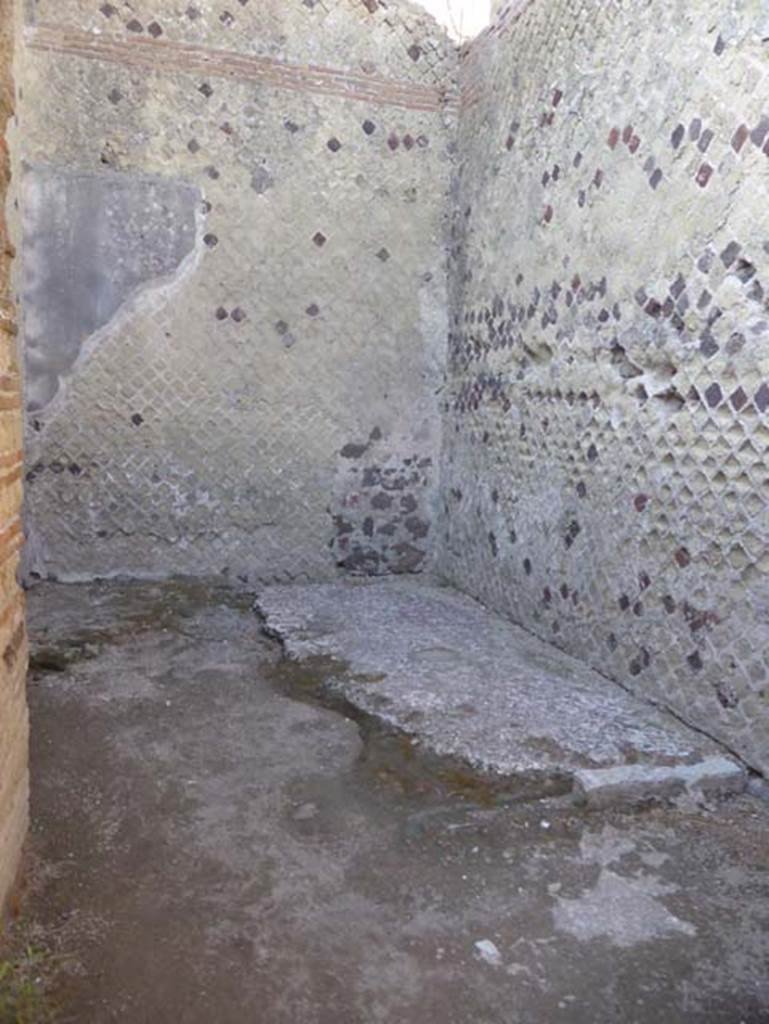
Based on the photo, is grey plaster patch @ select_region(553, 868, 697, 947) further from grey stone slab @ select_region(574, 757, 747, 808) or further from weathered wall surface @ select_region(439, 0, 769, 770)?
weathered wall surface @ select_region(439, 0, 769, 770)

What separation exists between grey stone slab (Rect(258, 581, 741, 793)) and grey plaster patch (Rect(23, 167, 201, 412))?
185cm

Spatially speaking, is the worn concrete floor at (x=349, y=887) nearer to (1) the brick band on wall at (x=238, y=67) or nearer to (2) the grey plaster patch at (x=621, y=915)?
(2) the grey plaster patch at (x=621, y=915)

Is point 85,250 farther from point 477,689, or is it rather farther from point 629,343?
point 477,689

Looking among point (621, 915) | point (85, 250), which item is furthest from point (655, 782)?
point (85, 250)

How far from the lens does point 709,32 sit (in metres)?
2.86

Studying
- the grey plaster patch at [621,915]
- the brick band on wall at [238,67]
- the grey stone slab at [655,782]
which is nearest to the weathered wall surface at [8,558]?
the grey plaster patch at [621,915]

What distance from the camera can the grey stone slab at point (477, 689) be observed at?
2738 millimetres

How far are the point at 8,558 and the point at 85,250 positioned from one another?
333 cm

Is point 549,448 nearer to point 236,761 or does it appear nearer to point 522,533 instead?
point 522,533

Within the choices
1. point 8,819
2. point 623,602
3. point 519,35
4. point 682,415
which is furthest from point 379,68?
point 8,819

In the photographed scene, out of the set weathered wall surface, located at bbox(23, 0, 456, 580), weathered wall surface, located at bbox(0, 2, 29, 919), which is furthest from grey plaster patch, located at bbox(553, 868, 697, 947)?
weathered wall surface, located at bbox(23, 0, 456, 580)

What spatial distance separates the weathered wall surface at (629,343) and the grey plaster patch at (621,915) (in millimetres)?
836

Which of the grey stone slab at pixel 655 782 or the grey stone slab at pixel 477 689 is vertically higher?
the grey stone slab at pixel 655 782

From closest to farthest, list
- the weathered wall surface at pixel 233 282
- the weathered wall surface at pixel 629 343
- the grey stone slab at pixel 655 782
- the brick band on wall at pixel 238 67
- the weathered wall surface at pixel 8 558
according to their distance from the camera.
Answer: the weathered wall surface at pixel 8 558, the grey stone slab at pixel 655 782, the weathered wall surface at pixel 629 343, the brick band on wall at pixel 238 67, the weathered wall surface at pixel 233 282
